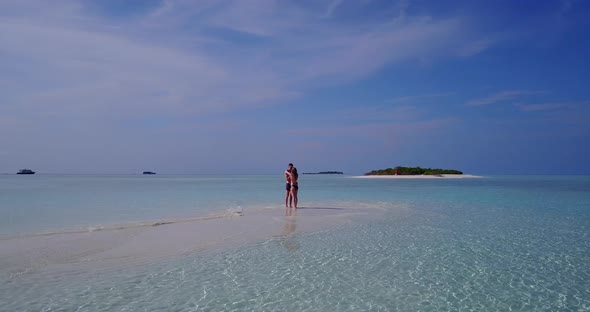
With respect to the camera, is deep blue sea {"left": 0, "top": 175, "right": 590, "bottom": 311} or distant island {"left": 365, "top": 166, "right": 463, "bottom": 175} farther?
distant island {"left": 365, "top": 166, "right": 463, "bottom": 175}

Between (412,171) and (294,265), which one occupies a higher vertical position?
(412,171)

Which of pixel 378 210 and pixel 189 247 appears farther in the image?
pixel 378 210

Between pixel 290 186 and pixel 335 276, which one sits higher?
pixel 290 186

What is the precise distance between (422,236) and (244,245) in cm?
525

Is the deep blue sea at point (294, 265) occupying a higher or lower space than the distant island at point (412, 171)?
lower

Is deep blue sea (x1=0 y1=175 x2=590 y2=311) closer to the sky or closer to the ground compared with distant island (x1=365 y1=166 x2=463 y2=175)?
closer to the ground

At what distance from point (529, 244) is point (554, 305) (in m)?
5.07

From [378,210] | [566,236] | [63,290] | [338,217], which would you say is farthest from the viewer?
[378,210]

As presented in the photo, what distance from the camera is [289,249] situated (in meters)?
10.0

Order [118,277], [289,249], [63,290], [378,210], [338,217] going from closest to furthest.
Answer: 1. [63,290]
2. [118,277]
3. [289,249]
4. [338,217]
5. [378,210]

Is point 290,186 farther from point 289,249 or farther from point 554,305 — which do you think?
point 554,305

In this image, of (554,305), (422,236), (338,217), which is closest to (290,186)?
(338,217)

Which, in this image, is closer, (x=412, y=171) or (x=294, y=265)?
(x=294, y=265)

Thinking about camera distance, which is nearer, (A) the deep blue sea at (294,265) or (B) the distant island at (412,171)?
(A) the deep blue sea at (294,265)
